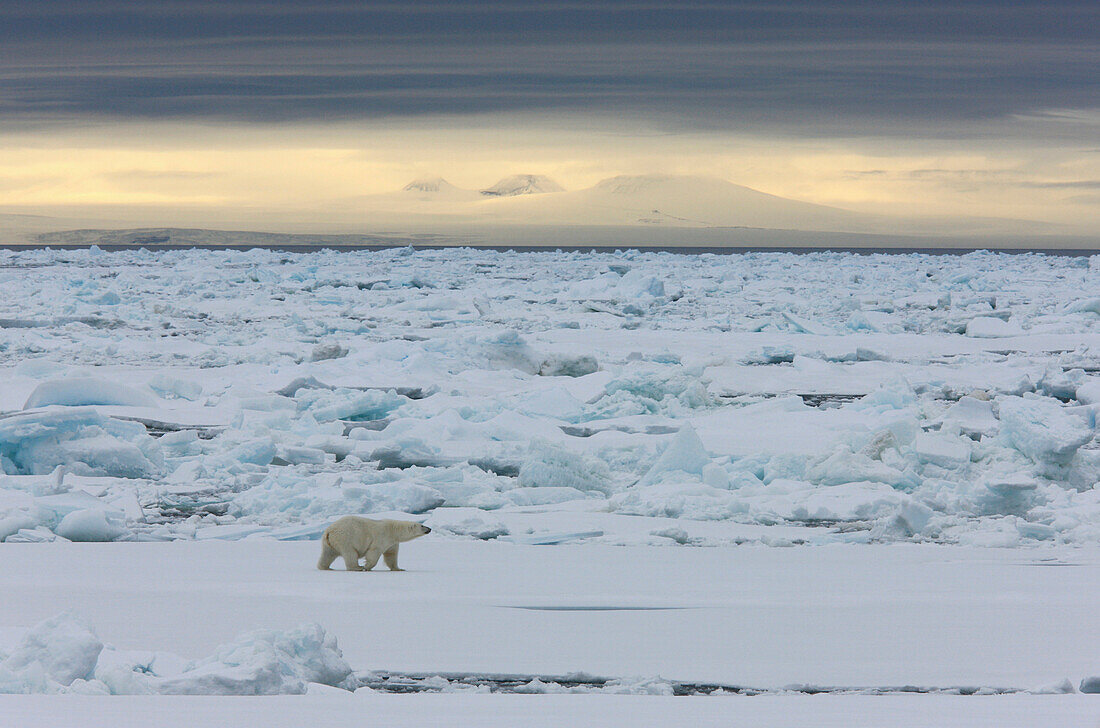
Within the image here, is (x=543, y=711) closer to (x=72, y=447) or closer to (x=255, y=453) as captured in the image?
(x=255, y=453)

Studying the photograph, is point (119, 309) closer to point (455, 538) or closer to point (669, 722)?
point (455, 538)

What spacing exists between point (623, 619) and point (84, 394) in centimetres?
564

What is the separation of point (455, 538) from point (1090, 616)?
238cm

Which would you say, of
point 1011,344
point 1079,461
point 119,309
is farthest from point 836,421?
point 119,309

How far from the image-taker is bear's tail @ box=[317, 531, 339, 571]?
4004mm

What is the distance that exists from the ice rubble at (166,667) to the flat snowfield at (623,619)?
98 millimetres

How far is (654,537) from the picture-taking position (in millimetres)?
4719

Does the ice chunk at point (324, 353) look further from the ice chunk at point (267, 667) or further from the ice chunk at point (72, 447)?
the ice chunk at point (267, 667)

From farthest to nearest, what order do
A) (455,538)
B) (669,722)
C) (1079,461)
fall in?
(1079,461)
(455,538)
(669,722)

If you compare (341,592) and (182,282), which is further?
(182,282)

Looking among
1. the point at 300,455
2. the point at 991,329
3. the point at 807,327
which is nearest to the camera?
the point at 300,455

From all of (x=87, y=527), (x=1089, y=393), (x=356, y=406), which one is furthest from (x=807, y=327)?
(x=87, y=527)

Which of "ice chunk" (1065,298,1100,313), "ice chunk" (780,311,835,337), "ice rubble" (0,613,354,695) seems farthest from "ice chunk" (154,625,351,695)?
"ice chunk" (1065,298,1100,313)

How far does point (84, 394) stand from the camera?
7.83 meters
